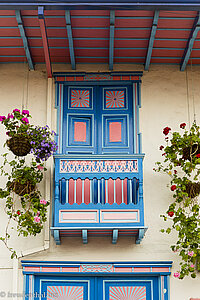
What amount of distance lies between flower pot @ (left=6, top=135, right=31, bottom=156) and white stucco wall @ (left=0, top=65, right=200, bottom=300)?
850 mm

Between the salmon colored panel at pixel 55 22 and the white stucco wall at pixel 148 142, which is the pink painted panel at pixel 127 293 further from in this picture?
the salmon colored panel at pixel 55 22

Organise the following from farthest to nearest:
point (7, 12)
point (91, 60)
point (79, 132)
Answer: point (91, 60) < point (79, 132) < point (7, 12)

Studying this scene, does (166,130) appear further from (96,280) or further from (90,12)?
(96,280)

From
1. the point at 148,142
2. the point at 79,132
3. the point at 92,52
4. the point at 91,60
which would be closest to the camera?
the point at 148,142

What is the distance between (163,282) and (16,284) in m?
2.24

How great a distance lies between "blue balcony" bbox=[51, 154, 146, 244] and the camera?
327 inches

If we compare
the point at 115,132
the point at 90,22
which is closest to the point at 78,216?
the point at 115,132

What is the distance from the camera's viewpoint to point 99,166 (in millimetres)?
8531

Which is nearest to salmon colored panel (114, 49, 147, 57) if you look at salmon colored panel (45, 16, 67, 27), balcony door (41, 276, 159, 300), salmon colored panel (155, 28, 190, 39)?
salmon colored panel (155, 28, 190, 39)

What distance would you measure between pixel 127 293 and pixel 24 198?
220 cm

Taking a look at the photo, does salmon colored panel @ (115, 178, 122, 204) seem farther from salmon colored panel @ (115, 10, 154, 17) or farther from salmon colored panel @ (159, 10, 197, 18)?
salmon colored panel @ (159, 10, 197, 18)

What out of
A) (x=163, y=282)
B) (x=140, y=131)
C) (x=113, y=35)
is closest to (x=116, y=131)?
(x=140, y=131)

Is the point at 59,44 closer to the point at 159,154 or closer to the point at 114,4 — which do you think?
the point at 114,4

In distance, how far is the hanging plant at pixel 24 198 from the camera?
829cm
